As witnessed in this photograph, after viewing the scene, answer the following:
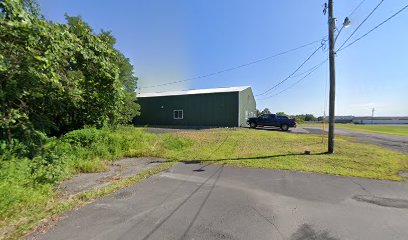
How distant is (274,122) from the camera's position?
2370cm

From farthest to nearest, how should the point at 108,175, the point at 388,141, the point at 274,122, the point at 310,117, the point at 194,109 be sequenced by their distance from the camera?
the point at 310,117
the point at 194,109
the point at 274,122
the point at 388,141
the point at 108,175

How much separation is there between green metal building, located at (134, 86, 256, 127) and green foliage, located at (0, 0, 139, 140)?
564 inches

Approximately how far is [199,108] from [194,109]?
66cm

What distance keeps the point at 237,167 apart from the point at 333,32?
7898 mm

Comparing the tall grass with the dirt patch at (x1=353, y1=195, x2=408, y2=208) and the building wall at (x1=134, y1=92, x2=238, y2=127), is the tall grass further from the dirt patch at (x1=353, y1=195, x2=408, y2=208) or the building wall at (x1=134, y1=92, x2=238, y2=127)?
the building wall at (x1=134, y1=92, x2=238, y2=127)

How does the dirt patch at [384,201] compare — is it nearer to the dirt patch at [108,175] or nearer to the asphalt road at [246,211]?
the asphalt road at [246,211]

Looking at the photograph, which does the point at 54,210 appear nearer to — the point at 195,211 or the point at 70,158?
the point at 195,211

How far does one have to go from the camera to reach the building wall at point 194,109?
78.6ft

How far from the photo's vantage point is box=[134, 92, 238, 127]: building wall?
78.6 ft

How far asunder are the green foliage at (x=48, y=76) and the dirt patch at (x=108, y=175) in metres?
2.28

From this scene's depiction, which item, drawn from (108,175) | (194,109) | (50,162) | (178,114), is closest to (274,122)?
(194,109)

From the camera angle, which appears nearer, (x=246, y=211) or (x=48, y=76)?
(x=246, y=211)

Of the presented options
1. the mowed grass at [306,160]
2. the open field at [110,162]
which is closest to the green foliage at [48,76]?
the open field at [110,162]

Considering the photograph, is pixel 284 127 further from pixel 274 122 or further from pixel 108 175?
pixel 108 175
